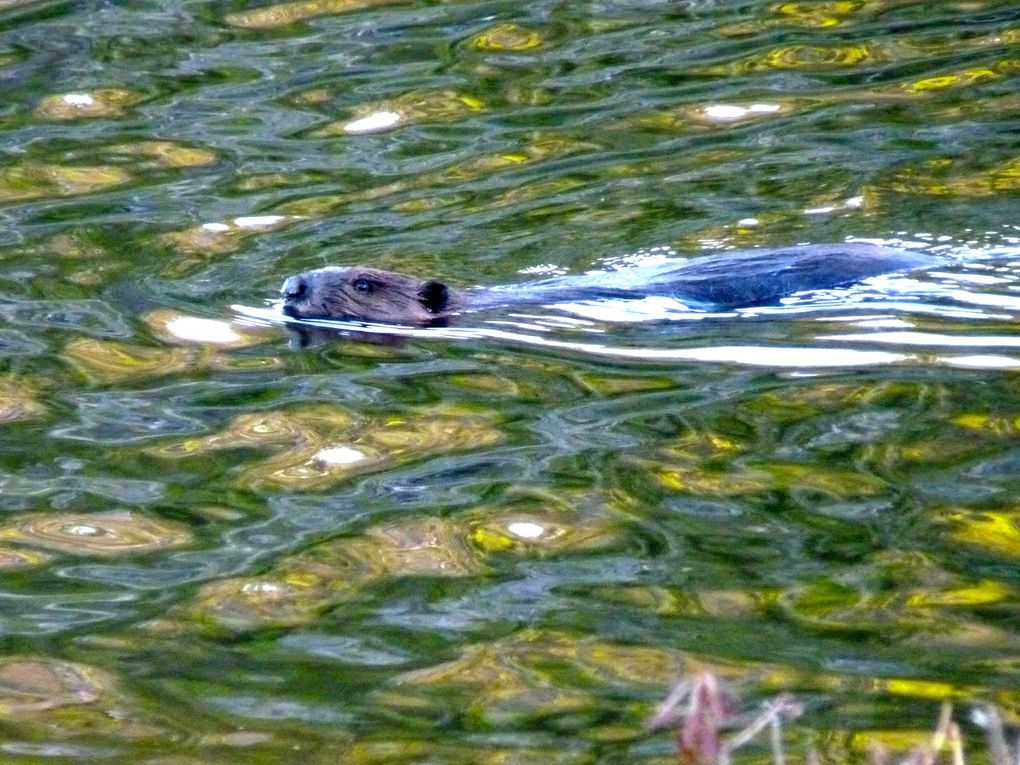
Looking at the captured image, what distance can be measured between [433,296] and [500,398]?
1239 millimetres

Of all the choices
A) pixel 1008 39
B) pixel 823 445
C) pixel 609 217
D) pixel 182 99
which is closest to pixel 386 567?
pixel 823 445

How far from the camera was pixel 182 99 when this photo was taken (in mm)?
10477

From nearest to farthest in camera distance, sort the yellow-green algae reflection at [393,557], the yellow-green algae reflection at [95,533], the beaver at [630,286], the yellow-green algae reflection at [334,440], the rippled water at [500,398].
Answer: the rippled water at [500,398] → the yellow-green algae reflection at [393,557] → the yellow-green algae reflection at [95,533] → the yellow-green algae reflection at [334,440] → the beaver at [630,286]

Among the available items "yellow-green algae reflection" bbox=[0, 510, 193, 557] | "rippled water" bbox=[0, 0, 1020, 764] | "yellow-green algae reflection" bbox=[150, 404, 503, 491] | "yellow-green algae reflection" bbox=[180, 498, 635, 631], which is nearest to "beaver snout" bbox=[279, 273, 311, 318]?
"rippled water" bbox=[0, 0, 1020, 764]

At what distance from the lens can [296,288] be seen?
700cm

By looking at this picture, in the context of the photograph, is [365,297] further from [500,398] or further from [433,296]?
[500,398]

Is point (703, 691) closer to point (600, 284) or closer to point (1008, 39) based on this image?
point (600, 284)

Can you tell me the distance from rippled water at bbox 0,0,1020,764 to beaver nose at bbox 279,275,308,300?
6.6 inches

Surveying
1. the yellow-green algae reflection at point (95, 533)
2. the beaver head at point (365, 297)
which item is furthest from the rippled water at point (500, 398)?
the beaver head at point (365, 297)

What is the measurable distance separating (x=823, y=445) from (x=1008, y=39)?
246 inches

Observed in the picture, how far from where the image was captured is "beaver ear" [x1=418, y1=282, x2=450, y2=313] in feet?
22.7

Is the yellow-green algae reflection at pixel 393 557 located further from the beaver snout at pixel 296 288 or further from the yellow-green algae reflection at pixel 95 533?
the beaver snout at pixel 296 288

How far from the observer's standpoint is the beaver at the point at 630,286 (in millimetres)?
6809

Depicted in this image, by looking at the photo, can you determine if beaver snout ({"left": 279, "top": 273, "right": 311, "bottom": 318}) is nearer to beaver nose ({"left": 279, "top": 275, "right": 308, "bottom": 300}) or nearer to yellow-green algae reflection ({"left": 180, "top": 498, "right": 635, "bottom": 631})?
beaver nose ({"left": 279, "top": 275, "right": 308, "bottom": 300})
